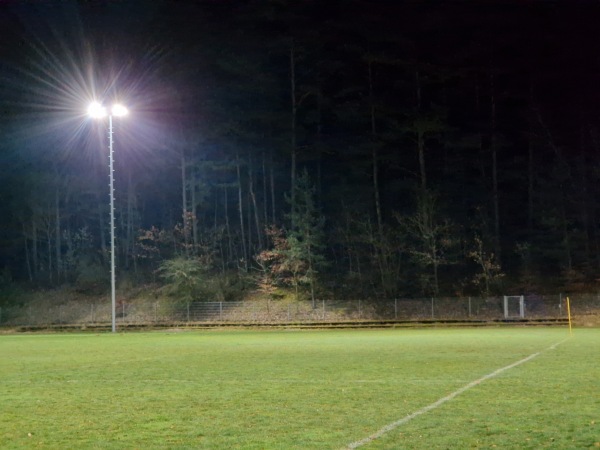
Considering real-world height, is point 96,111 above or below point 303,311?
above

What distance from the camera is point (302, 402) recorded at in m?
11.1

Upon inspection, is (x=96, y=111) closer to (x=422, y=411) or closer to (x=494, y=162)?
(x=422, y=411)

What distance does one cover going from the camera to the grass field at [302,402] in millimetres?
8328

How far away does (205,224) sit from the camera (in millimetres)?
68688

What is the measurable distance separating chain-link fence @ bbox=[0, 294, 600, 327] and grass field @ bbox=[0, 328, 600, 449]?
2606 cm

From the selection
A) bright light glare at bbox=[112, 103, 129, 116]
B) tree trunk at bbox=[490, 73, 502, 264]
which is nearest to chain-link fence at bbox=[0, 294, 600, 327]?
tree trunk at bbox=[490, 73, 502, 264]

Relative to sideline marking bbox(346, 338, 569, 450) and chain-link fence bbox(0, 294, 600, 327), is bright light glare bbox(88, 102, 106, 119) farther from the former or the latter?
sideline marking bbox(346, 338, 569, 450)

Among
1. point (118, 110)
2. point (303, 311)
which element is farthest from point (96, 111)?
point (303, 311)

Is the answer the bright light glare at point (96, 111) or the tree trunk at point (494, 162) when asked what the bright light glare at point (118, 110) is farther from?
the tree trunk at point (494, 162)

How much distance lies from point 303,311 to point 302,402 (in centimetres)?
3730

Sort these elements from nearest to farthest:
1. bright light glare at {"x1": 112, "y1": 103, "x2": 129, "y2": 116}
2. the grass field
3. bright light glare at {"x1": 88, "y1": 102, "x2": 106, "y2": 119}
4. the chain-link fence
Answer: the grass field
bright light glare at {"x1": 112, "y1": 103, "x2": 129, "y2": 116}
bright light glare at {"x1": 88, "y1": 102, "x2": 106, "y2": 119}
the chain-link fence

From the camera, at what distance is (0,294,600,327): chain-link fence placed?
4497cm

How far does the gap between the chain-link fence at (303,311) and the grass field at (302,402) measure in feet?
85.5

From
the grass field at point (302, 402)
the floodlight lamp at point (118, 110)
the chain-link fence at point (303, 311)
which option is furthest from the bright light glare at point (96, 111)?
the grass field at point (302, 402)
